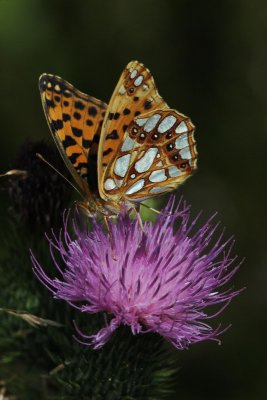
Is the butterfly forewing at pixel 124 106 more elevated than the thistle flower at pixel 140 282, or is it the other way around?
the butterfly forewing at pixel 124 106

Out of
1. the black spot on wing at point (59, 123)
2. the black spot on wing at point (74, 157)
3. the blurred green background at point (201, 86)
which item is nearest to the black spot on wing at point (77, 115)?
the black spot on wing at point (59, 123)

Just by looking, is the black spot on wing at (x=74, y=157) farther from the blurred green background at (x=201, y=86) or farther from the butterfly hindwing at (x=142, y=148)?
the blurred green background at (x=201, y=86)

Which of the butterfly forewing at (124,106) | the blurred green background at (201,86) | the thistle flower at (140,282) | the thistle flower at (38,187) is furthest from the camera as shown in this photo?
the blurred green background at (201,86)

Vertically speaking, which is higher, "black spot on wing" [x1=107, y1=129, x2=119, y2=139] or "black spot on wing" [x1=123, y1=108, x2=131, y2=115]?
"black spot on wing" [x1=123, y1=108, x2=131, y2=115]

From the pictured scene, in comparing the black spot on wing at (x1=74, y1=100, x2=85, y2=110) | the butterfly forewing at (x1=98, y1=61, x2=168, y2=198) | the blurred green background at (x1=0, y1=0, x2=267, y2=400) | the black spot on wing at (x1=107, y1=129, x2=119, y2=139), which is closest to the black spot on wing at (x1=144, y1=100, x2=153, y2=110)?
the butterfly forewing at (x1=98, y1=61, x2=168, y2=198)

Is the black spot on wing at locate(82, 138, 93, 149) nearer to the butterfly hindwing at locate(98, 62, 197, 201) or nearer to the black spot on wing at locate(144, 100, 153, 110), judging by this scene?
the butterfly hindwing at locate(98, 62, 197, 201)
